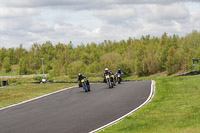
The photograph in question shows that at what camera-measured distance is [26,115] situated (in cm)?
1471

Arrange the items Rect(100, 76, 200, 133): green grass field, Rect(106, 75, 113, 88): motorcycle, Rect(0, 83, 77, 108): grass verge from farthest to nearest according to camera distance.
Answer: Rect(106, 75, 113, 88): motorcycle → Rect(0, 83, 77, 108): grass verge → Rect(100, 76, 200, 133): green grass field

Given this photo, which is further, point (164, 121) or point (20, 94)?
point (20, 94)

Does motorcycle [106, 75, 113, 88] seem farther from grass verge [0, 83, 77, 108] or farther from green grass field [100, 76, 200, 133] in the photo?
green grass field [100, 76, 200, 133]

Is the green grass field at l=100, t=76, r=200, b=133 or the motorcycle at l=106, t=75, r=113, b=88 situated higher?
the motorcycle at l=106, t=75, r=113, b=88

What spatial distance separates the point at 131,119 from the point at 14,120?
5.03 metres

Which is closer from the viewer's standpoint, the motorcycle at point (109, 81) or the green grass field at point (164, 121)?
the green grass field at point (164, 121)

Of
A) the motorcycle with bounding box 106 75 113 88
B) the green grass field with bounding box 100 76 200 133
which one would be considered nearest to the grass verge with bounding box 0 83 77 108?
the motorcycle with bounding box 106 75 113 88

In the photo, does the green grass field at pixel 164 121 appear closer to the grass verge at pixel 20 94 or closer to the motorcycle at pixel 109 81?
the grass verge at pixel 20 94

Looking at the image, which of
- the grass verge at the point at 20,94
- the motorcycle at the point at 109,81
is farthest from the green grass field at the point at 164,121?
the motorcycle at the point at 109,81

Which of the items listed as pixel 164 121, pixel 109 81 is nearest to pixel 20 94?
pixel 109 81

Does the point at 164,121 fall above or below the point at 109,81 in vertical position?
below

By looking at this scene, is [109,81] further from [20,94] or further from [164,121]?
[164,121]

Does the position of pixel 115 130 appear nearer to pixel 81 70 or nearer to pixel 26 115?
pixel 26 115

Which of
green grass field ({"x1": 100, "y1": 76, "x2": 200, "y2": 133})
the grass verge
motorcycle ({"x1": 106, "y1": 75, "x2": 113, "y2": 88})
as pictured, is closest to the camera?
green grass field ({"x1": 100, "y1": 76, "x2": 200, "y2": 133})
